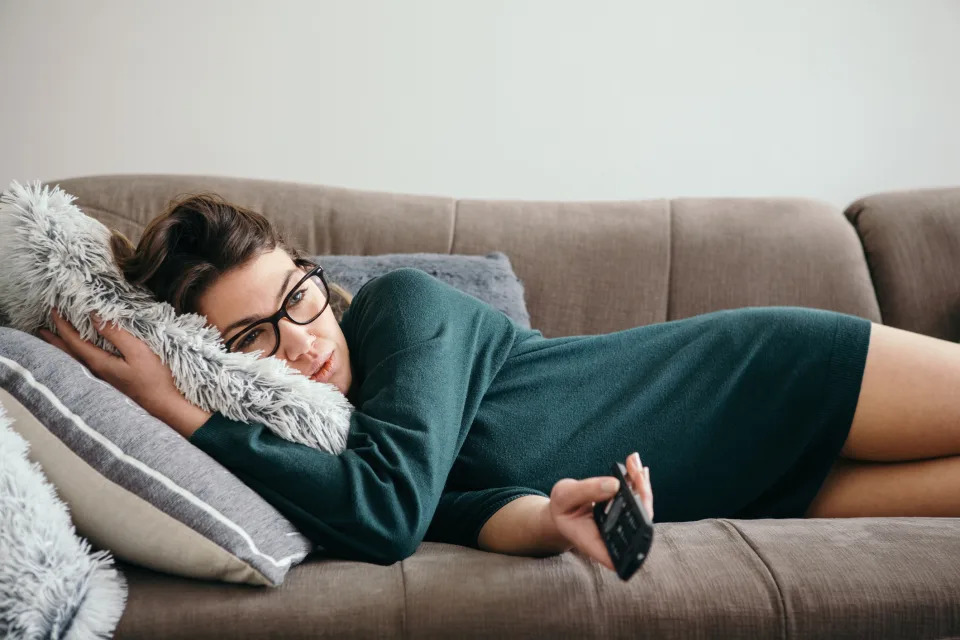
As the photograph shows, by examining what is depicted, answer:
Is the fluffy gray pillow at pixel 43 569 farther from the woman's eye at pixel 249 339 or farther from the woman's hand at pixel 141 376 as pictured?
the woman's eye at pixel 249 339

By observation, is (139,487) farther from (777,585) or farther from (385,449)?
(777,585)

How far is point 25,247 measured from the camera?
1142 mm

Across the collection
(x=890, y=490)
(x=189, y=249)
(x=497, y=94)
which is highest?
(x=497, y=94)

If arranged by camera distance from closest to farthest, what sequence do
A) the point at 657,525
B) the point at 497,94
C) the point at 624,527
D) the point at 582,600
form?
the point at 624,527 < the point at 582,600 < the point at 657,525 < the point at 497,94

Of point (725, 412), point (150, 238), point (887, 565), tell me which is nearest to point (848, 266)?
point (725, 412)

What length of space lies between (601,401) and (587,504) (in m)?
0.38

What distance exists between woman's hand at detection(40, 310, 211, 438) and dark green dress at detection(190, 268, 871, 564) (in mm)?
40

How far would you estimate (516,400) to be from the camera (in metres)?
1.29

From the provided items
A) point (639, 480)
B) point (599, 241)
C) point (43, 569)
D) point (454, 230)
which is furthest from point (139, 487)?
point (599, 241)

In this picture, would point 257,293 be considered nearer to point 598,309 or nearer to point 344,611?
point 344,611

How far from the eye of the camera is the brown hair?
3.89ft

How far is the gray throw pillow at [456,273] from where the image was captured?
5.50 feet

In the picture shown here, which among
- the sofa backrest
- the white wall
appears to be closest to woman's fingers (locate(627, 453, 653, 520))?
the sofa backrest

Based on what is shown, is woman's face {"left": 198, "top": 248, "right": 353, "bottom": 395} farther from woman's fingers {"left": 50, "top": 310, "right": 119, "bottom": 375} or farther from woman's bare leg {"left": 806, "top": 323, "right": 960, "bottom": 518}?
woman's bare leg {"left": 806, "top": 323, "right": 960, "bottom": 518}
